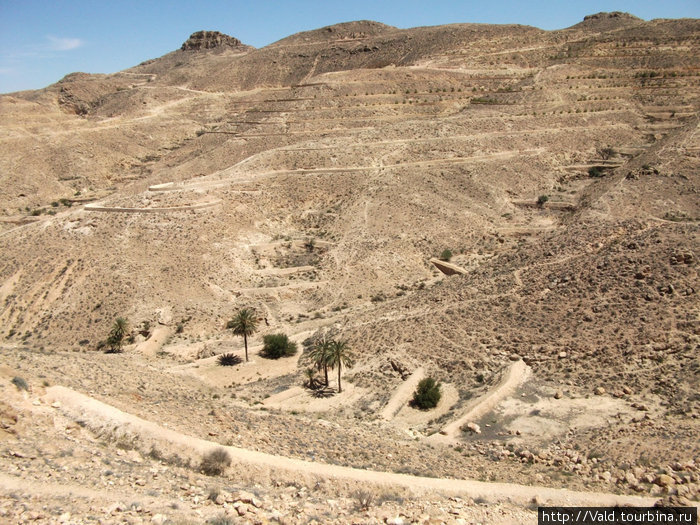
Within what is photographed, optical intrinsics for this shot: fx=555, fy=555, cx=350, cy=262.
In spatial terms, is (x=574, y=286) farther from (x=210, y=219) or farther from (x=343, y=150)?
(x=343, y=150)

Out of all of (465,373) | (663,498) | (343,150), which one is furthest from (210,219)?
(663,498)

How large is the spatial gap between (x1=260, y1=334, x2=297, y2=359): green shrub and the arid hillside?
2.06 ft

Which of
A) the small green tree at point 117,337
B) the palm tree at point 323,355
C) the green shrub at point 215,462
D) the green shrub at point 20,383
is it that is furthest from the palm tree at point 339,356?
the small green tree at point 117,337

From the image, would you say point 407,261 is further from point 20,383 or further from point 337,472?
point 20,383

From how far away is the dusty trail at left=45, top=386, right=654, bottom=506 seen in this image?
13070 mm

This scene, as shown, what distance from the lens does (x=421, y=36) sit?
91375 mm

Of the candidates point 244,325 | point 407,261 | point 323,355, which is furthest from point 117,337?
point 407,261

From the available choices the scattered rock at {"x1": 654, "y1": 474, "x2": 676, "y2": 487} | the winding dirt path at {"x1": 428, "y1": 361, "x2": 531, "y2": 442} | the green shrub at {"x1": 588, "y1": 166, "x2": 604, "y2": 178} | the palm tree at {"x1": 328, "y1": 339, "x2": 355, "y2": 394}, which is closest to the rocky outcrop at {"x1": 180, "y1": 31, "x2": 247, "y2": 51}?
the green shrub at {"x1": 588, "y1": 166, "x2": 604, "y2": 178}

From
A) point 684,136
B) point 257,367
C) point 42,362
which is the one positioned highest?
point 684,136

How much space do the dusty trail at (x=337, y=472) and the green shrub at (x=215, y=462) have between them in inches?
10.1

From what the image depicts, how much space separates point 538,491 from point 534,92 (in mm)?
54903

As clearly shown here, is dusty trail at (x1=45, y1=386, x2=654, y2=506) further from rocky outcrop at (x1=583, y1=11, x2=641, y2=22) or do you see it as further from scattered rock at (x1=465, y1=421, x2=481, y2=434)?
rocky outcrop at (x1=583, y1=11, x2=641, y2=22)

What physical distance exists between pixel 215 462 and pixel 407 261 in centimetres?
2453

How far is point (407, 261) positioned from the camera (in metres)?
36.4
